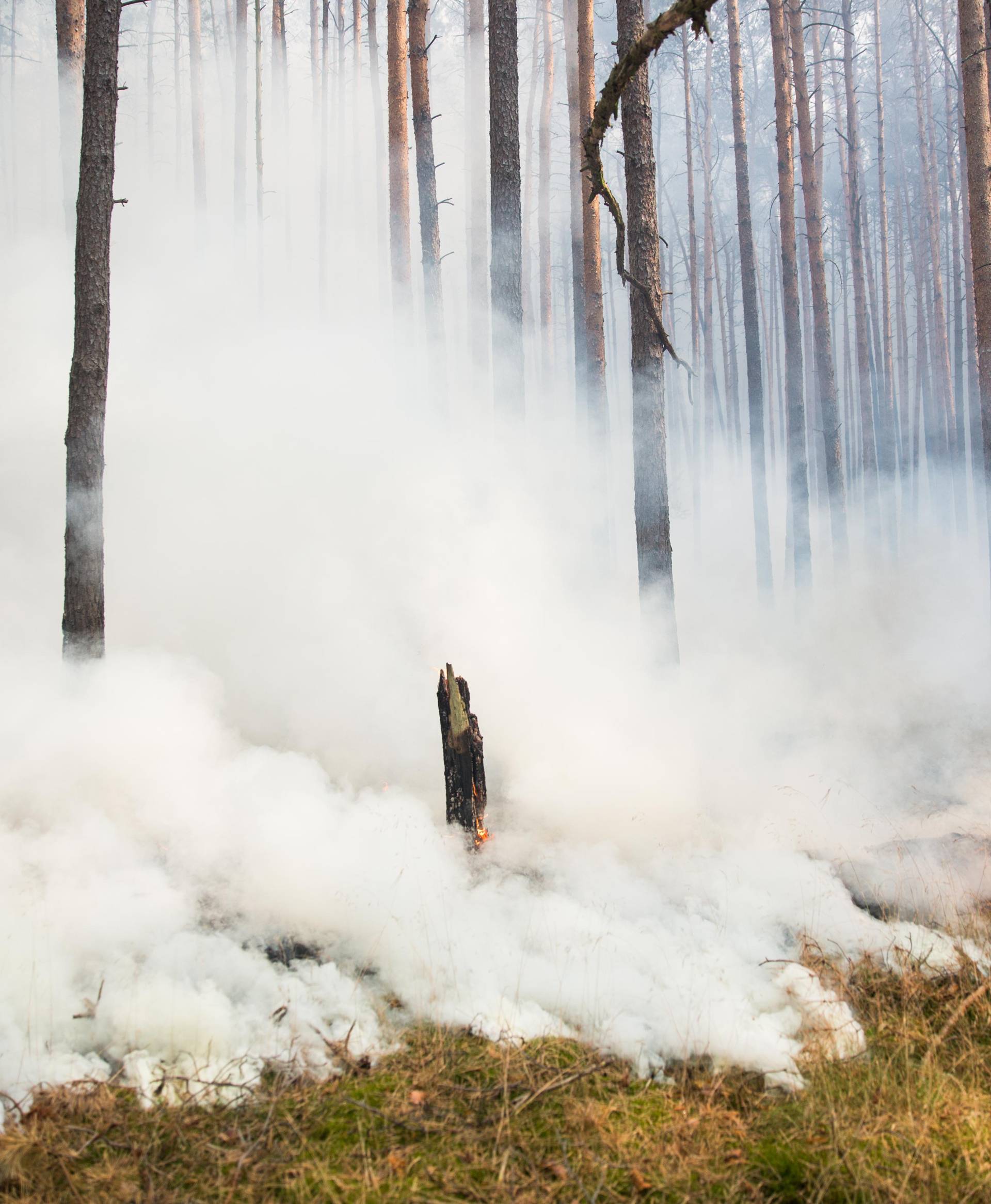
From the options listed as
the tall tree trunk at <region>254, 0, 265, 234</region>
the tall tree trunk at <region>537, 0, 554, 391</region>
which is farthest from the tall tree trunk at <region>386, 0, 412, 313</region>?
the tall tree trunk at <region>254, 0, 265, 234</region>

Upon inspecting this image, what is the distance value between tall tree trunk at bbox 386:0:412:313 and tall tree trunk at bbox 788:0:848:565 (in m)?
→ 6.17

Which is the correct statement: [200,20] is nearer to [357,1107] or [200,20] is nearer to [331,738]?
[331,738]

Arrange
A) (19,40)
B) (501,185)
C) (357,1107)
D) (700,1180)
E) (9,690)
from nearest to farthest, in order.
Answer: (700,1180)
(357,1107)
(9,690)
(501,185)
(19,40)

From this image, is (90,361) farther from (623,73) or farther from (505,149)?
(505,149)

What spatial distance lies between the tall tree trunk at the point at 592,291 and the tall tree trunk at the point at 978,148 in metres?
4.63

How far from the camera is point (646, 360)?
775cm

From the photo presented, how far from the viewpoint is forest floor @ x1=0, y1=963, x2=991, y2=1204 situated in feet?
8.71

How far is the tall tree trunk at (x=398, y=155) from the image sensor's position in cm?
1338

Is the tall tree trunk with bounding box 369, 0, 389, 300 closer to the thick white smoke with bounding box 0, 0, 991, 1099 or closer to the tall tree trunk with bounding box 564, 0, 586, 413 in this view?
the tall tree trunk with bounding box 564, 0, 586, 413

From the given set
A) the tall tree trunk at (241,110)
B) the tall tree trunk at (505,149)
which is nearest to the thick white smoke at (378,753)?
the tall tree trunk at (505,149)

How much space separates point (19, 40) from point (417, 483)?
116 feet

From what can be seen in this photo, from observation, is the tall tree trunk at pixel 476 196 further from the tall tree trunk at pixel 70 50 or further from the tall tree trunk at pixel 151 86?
the tall tree trunk at pixel 151 86

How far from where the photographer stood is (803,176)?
551 inches

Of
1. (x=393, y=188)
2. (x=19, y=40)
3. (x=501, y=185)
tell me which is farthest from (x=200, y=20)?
(x=501, y=185)
